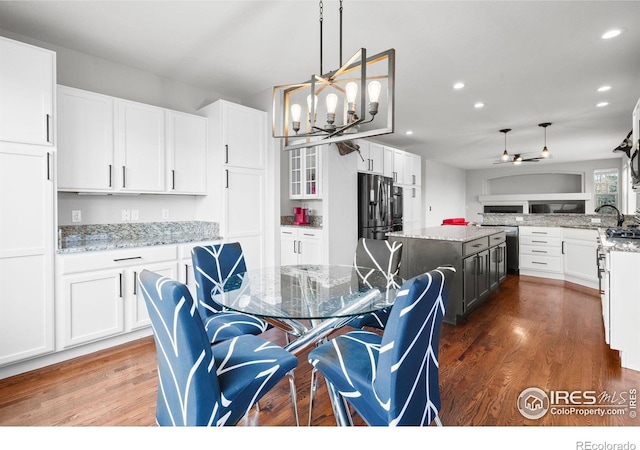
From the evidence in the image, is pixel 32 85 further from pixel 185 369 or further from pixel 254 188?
pixel 185 369

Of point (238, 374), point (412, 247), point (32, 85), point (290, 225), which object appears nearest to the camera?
point (238, 374)

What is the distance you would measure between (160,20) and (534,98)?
4.16 m

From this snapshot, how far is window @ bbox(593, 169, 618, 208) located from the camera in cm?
874

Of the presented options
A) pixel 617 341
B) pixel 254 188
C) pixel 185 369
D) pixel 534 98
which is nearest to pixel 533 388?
pixel 617 341

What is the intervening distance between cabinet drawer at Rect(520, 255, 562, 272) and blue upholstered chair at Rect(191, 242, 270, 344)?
15.6 ft

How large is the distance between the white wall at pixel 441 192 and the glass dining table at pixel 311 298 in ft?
20.6

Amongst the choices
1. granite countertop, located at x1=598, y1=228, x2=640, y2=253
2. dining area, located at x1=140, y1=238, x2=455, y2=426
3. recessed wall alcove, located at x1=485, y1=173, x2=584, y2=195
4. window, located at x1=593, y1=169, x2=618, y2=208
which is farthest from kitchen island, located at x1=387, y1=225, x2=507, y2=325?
recessed wall alcove, located at x1=485, y1=173, x2=584, y2=195

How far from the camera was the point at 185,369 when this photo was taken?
3.85 ft

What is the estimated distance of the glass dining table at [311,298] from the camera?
5.09ft

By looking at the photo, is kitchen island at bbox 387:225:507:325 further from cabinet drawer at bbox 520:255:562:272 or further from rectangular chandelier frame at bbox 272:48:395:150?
cabinet drawer at bbox 520:255:562:272

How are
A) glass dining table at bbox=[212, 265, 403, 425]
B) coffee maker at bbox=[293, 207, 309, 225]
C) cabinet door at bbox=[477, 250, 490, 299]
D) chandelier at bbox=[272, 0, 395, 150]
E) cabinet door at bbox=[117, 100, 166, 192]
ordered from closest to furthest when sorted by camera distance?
1. glass dining table at bbox=[212, 265, 403, 425]
2. chandelier at bbox=[272, 0, 395, 150]
3. cabinet door at bbox=[117, 100, 166, 192]
4. cabinet door at bbox=[477, 250, 490, 299]
5. coffee maker at bbox=[293, 207, 309, 225]

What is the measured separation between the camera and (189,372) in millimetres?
1167

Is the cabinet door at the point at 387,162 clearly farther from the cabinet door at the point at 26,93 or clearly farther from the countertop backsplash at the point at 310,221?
the cabinet door at the point at 26,93

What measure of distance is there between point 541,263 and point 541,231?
0.51 metres
